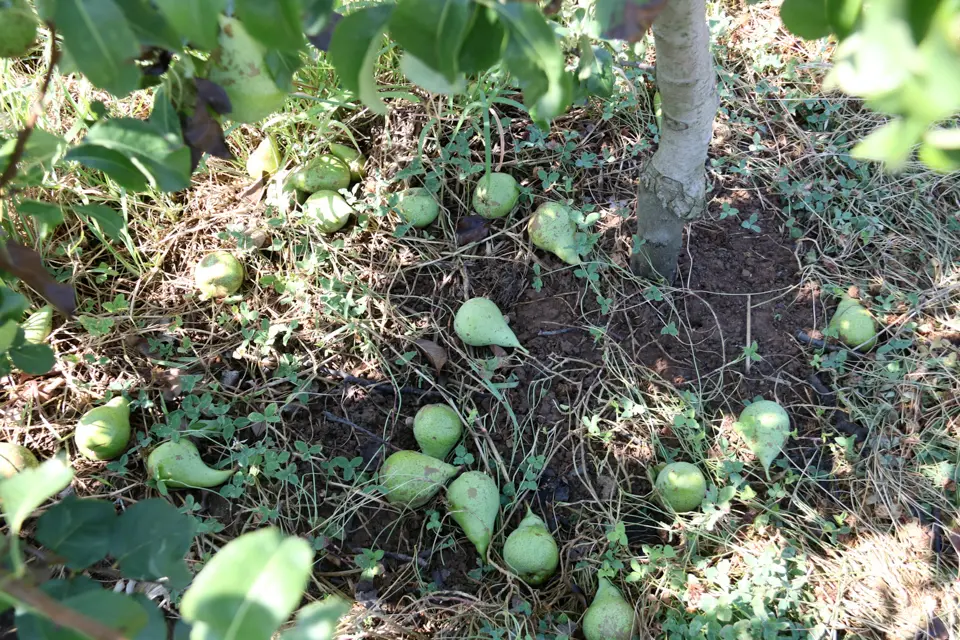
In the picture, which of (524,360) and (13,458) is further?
(524,360)

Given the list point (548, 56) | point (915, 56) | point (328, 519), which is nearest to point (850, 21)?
point (915, 56)

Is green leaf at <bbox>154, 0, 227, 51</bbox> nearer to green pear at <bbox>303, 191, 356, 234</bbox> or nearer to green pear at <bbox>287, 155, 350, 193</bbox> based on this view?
green pear at <bbox>303, 191, 356, 234</bbox>

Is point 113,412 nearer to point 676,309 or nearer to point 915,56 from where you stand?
point 676,309

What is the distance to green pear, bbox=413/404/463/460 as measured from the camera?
194 cm

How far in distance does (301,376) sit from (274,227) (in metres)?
0.59

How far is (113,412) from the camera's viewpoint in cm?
198

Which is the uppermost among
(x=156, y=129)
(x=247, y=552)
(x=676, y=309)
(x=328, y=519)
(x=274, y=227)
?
(x=156, y=129)

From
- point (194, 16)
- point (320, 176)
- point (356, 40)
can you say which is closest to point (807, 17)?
point (356, 40)

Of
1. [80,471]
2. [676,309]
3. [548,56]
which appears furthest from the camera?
[676,309]

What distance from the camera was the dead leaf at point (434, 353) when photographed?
2.12 m

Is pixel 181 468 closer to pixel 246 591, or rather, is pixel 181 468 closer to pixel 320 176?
pixel 320 176

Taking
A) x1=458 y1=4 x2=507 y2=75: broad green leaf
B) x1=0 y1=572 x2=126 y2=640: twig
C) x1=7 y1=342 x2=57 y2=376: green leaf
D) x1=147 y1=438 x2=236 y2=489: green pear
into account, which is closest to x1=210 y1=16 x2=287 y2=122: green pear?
x1=458 y1=4 x2=507 y2=75: broad green leaf

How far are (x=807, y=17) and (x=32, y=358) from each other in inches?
51.8

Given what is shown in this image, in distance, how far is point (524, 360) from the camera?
213 cm
